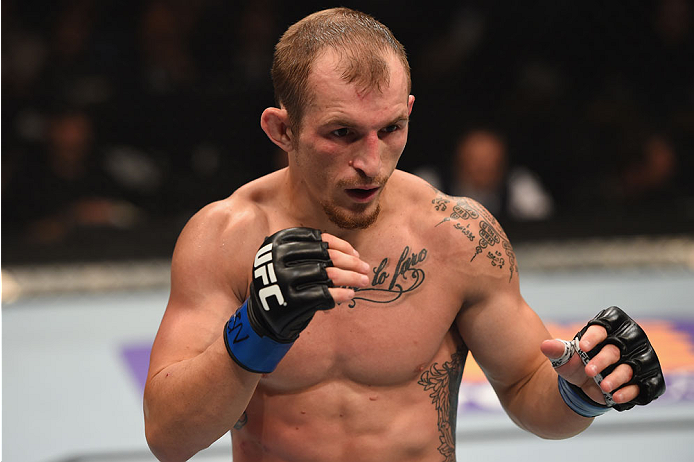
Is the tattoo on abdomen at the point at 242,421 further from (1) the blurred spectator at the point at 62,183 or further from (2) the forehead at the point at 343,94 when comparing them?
(1) the blurred spectator at the point at 62,183

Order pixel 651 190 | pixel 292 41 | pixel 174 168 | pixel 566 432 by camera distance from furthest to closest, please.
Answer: pixel 651 190
pixel 174 168
pixel 566 432
pixel 292 41

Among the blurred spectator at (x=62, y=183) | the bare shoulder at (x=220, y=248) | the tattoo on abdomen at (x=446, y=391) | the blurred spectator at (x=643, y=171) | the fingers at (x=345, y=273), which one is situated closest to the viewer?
the fingers at (x=345, y=273)

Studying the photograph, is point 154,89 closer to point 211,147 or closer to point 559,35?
point 211,147

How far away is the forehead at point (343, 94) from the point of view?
187cm

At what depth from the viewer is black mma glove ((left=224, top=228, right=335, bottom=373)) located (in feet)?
5.52

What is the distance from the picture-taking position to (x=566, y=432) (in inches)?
83.3

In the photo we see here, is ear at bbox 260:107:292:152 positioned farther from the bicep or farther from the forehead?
the bicep

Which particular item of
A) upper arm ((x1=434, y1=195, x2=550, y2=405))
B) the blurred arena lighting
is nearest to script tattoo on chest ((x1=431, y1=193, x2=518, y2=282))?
upper arm ((x1=434, y1=195, x2=550, y2=405))

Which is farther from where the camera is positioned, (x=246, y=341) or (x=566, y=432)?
(x=566, y=432)

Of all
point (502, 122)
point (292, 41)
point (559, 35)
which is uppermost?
point (559, 35)

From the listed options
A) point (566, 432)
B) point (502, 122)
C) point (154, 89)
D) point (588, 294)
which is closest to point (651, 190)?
point (502, 122)

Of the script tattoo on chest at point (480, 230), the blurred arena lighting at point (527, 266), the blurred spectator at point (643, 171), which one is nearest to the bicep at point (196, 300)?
the script tattoo on chest at point (480, 230)

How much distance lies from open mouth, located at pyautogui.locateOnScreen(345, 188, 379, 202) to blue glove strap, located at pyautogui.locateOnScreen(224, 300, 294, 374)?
0.35m

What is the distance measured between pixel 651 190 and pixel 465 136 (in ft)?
4.68
